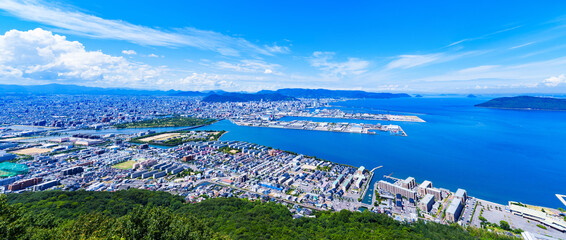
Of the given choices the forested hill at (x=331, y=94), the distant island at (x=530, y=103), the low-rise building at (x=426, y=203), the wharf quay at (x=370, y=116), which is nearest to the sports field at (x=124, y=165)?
the low-rise building at (x=426, y=203)

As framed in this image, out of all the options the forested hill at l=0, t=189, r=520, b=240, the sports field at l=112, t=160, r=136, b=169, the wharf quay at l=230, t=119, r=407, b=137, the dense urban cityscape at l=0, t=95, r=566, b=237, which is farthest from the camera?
the wharf quay at l=230, t=119, r=407, b=137

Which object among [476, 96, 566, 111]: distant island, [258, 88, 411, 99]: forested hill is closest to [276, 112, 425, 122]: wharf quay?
[476, 96, 566, 111]: distant island

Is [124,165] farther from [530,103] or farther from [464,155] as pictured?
[530,103]

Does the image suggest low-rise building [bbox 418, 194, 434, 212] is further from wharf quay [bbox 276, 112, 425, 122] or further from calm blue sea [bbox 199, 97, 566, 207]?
wharf quay [bbox 276, 112, 425, 122]

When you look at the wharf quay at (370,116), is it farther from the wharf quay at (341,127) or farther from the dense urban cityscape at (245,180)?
the dense urban cityscape at (245,180)

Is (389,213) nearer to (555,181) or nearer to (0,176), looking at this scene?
(555,181)
